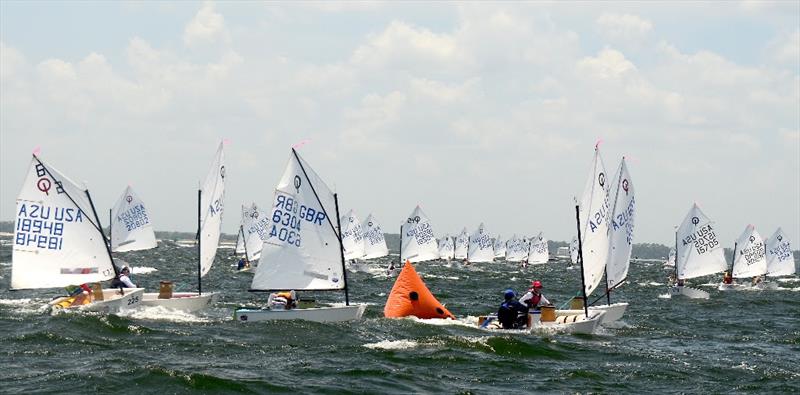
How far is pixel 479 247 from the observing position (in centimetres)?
12031

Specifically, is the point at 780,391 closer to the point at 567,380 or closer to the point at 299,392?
the point at 567,380

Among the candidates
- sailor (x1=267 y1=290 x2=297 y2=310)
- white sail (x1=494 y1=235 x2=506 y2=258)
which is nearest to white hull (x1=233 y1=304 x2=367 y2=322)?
sailor (x1=267 y1=290 x2=297 y2=310)

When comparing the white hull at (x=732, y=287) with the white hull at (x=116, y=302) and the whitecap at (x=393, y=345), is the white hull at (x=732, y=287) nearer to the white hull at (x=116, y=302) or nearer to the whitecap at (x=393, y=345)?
the whitecap at (x=393, y=345)

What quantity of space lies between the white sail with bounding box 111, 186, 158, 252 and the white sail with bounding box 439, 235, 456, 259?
58.8 metres

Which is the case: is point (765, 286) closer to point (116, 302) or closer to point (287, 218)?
point (287, 218)

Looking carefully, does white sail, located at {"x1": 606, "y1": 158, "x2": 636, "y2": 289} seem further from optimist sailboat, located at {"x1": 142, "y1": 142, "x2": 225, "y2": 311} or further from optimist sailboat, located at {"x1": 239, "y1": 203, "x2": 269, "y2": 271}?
optimist sailboat, located at {"x1": 239, "y1": 203, "x2": 269, "y2": 271}

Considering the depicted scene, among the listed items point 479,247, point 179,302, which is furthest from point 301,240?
point 479,247

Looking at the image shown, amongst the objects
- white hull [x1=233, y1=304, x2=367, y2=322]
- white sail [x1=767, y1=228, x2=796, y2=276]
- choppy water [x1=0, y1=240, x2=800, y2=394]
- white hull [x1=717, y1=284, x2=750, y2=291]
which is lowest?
choppy water [x1=0, y1=240, x2=800, y2=394]

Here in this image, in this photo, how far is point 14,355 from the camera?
2394 cm

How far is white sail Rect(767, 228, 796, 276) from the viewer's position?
261 feet

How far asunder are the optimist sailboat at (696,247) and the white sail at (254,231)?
36.7 metres

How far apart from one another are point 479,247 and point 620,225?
84.0m

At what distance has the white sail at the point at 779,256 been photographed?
261 ft

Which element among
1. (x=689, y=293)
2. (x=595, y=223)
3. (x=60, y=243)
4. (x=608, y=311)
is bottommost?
(x=608, y=311)
